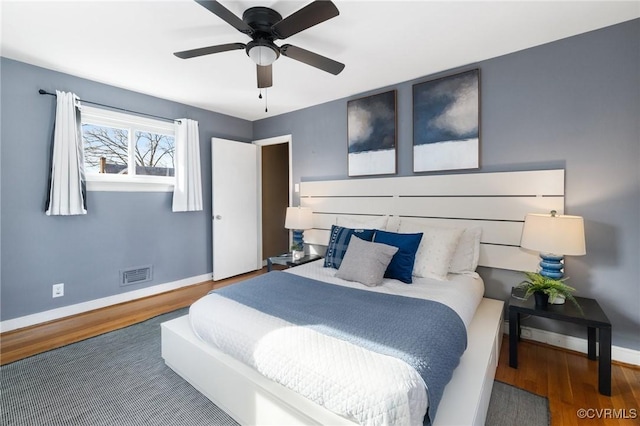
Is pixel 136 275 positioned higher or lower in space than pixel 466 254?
lower

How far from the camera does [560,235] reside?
1.95 m

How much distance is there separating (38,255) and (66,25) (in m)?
2.11

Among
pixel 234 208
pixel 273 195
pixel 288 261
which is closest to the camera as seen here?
pixel 288 261

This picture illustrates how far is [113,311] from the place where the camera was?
3053 mm

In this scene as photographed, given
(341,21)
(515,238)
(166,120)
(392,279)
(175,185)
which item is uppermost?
(341,21)

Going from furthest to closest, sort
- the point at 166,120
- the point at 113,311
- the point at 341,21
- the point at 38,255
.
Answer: the point at 166,120, the point at 113,311, the point at 38,255, the point at 341,21

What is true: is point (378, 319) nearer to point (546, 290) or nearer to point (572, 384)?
point (546, 290)

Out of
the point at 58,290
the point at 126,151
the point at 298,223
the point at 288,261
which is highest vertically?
the point at 126,151

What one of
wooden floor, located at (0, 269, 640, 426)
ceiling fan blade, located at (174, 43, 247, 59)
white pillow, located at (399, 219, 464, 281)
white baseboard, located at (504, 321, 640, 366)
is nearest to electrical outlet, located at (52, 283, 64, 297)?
wooden floor, located at (0, 269, 640, 426)

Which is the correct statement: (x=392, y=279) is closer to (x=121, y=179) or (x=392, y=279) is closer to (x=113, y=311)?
(x=113, y=311)

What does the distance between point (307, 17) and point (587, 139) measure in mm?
2310

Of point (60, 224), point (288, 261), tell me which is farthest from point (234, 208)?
point (60, 224)

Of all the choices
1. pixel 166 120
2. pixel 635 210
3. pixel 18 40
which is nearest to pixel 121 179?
pixel 166 120

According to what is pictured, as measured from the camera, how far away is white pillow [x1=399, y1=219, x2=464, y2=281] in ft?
7.68
